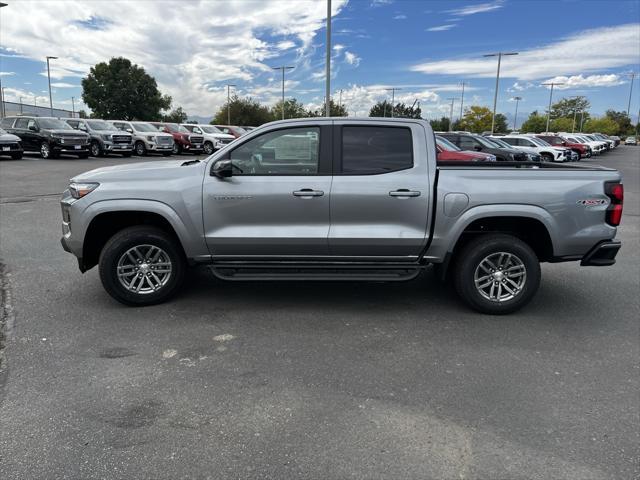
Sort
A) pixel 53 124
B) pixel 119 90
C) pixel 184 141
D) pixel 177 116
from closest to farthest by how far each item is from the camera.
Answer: pixel 53 124, pixel 184 141, pixel 119 90, pixel 177 116

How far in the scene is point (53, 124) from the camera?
23.7m

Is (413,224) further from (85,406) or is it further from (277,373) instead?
(85,406)

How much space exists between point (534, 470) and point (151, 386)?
2.48 m

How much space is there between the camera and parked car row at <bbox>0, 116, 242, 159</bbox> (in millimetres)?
22719

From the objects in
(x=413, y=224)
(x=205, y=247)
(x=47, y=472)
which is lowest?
(x=47, y=472)

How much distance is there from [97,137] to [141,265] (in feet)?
75.6

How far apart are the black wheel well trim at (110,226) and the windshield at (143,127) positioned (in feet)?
81.4

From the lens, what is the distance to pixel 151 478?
8.55 ft

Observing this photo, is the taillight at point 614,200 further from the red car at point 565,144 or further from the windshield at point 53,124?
the red car at point 565,144

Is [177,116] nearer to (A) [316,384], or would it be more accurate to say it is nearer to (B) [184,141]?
(B) [184,141]

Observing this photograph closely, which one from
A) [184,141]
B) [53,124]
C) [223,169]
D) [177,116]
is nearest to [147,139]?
[184,141]

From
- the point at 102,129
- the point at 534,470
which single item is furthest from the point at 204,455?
the point at 102,129

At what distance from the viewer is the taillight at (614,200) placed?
478cm

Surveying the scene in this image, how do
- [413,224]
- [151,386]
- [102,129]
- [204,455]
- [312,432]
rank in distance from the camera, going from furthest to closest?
[102,129] < [413,224] < [151,386] < [312,432] < [204,455]
